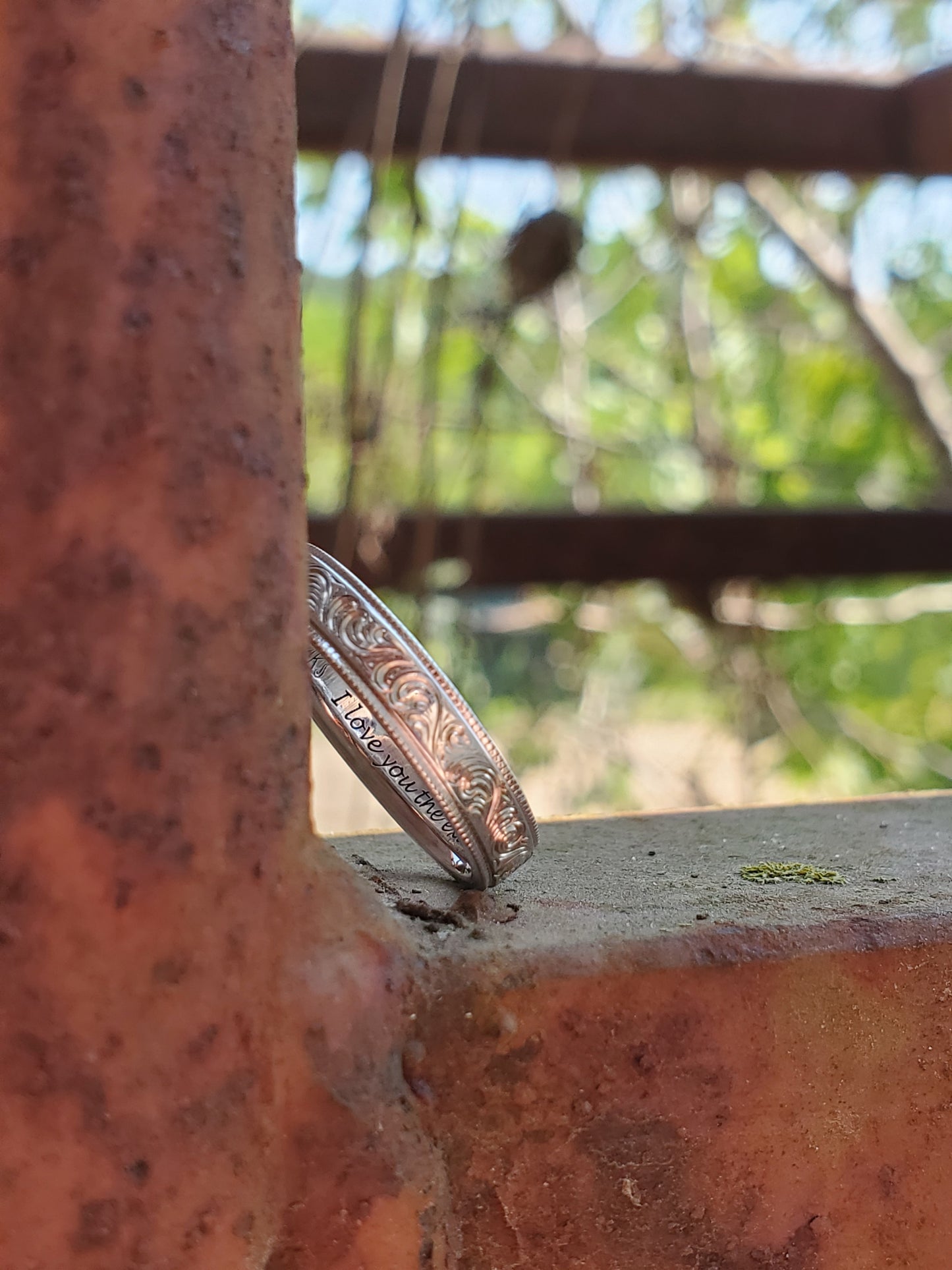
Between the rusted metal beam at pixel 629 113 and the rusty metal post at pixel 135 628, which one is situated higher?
the rusted metal beam at pixel 629 113

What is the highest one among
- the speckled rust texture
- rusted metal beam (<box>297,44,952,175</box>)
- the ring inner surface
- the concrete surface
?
rusted metal beam (<box>297,44,952,175</box>)

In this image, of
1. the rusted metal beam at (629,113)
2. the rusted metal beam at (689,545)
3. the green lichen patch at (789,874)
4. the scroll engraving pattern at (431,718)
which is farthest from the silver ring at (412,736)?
the rusted metal beam at (689,545)

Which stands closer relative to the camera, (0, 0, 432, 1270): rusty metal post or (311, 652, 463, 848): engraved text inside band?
(0, 0, 432, 1270): rusty metal post

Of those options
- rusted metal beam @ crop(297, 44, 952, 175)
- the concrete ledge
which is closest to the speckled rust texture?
the concrete ledge

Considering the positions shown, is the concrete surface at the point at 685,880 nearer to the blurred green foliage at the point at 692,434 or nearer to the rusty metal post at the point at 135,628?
the rusty metal post at the point at 135,628

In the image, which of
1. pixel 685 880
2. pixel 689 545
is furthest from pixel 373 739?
pixel 689 545

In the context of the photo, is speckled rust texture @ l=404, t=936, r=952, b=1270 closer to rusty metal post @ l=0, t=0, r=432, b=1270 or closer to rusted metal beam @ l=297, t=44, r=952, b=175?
rusty metal post @ l=0, t=0, r=432, b=1270

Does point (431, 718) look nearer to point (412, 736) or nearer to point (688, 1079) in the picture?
point (412, 736)
